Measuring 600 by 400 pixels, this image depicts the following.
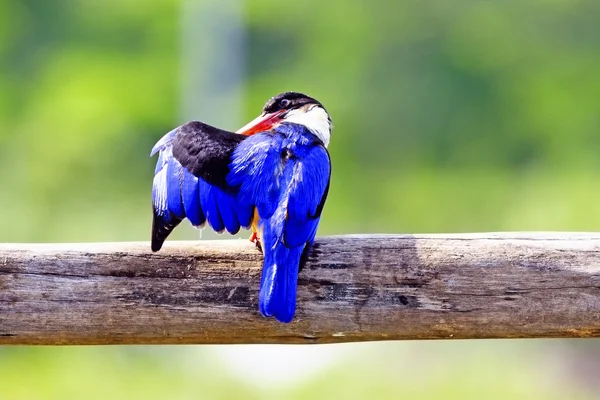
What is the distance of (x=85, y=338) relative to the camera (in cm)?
246

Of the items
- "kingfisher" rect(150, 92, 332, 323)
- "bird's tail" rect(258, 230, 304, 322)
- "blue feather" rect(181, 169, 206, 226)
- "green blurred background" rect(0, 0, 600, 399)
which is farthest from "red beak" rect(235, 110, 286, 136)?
"green blurred background" rect(0, 0, 600, 399)

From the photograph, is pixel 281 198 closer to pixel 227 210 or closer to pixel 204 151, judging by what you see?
pixel 227 210

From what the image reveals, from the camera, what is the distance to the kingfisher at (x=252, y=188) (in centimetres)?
251

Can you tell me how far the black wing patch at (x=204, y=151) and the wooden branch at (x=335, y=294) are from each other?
0.99ft

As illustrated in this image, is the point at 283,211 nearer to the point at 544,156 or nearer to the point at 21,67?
the point at 544,156

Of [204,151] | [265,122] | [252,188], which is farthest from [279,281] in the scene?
[265,122]

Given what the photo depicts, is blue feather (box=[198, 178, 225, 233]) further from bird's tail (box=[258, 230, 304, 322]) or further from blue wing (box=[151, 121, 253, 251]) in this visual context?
bird's tail (box=[258, 230, 304, 322])

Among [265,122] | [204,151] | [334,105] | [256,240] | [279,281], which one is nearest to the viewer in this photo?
[279,281]

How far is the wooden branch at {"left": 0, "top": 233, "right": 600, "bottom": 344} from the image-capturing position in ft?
7.97

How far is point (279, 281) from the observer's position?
2.37 metres

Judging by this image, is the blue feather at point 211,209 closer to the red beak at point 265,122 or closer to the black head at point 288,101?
the red beak at point 265,122

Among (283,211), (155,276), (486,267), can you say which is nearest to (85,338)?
(155,276)

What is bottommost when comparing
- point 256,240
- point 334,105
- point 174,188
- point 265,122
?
point 256,240

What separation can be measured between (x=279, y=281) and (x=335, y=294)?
168 mm
